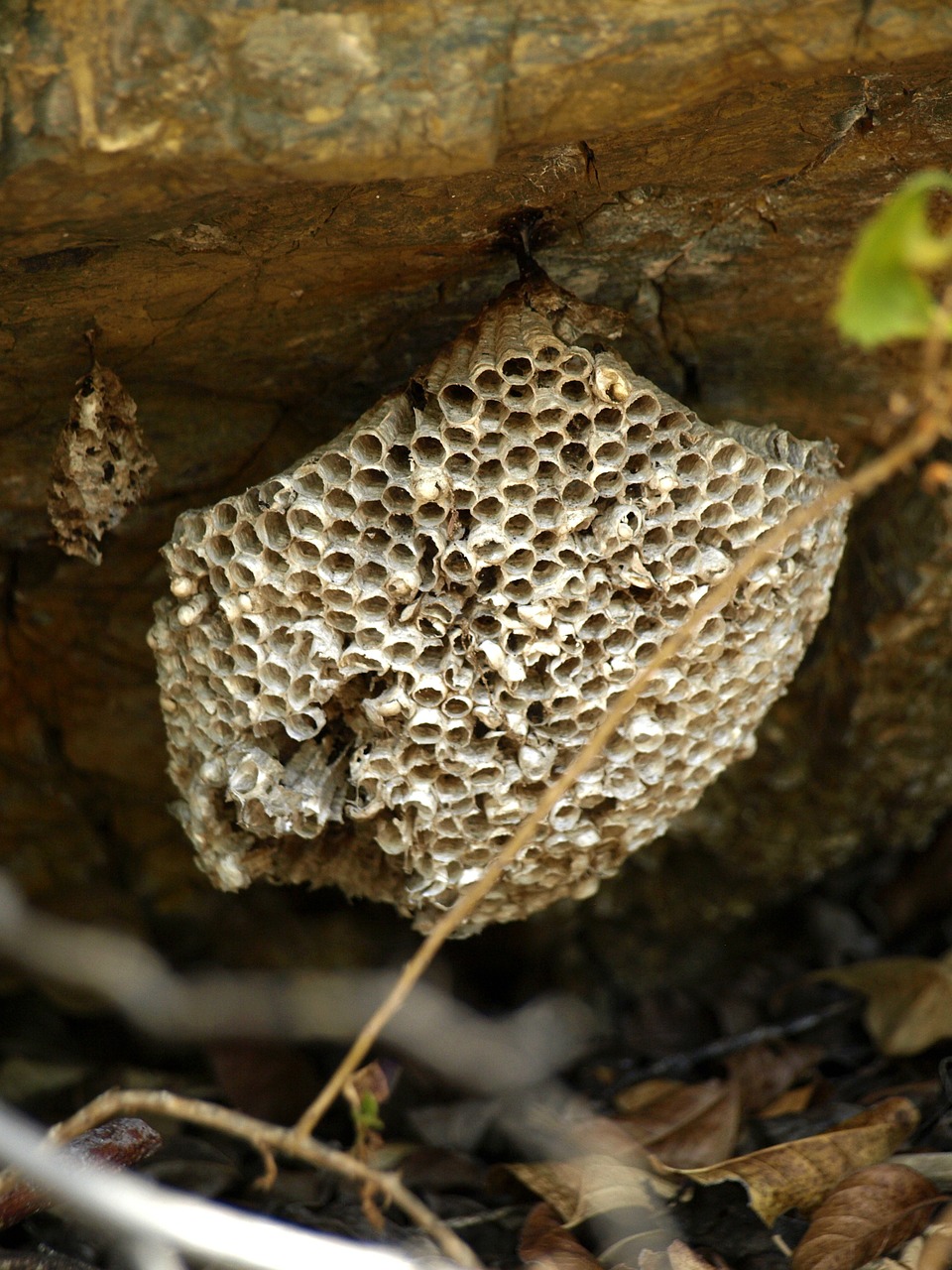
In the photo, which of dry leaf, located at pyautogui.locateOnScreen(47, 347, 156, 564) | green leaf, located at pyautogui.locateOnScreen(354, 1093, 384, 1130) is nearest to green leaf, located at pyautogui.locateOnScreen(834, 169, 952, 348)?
green leaf, located at pyautogui.locateOnScreen(354, 1093, 384, 1130)

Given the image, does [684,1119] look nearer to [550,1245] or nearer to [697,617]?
[550,1245]

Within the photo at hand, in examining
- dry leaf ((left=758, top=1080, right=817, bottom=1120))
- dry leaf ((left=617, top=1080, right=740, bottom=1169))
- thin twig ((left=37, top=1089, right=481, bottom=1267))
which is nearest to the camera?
thin twig ((left=37, top=1089, right=481, bottom=1267))

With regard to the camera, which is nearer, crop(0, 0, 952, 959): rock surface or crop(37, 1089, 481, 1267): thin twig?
crop(37, 1089, 481, 1267): thin twig

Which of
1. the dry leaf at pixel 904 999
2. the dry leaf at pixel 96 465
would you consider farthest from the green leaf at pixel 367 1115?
the dry leaf at pixel 904 999

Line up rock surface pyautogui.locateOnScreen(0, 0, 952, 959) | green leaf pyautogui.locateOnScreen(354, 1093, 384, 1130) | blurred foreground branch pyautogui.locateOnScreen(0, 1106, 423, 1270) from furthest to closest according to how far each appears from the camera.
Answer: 1. green leaf pyautogui.locateOnScreen(354, 1093, 384, 1130)
2. rock surface pyautogui.locateOnScreen(0, 0, 952, 959)
3. blurred foreground branch pyautogui.locateOnScreen(0, 1106, 423, 1270)

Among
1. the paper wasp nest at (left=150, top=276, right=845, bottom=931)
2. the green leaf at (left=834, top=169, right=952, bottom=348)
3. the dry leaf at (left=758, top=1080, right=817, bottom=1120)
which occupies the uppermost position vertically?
the green leaf at (left=834, top=169, right=952, bottom=348)

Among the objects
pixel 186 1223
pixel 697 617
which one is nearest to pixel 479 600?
pixel 697 617

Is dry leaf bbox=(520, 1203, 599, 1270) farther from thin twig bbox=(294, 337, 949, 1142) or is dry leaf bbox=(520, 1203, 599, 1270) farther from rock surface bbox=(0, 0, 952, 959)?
rock surface bbox=(0, 0, 952, 959)
